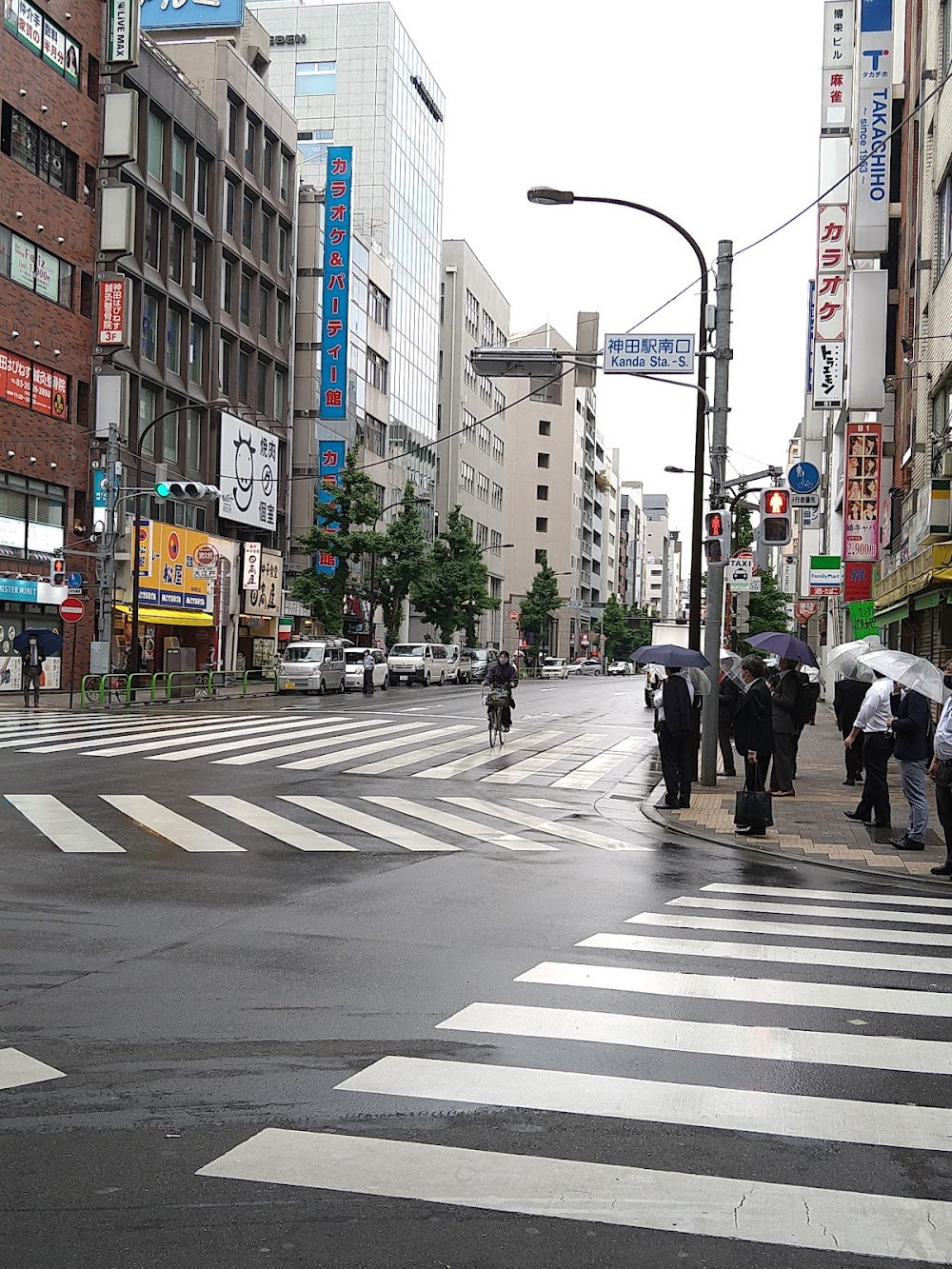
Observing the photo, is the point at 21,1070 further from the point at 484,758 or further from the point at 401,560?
the point at 401,560

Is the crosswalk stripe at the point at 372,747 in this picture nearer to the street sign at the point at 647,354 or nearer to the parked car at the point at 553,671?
the street sign at the point at 647,354

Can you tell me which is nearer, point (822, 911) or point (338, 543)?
point (822, 911)

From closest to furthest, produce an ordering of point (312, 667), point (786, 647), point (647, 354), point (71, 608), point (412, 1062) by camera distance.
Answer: point (412, 1062) → point (647, 354) → point (786, 647) → point (71, 608) → point (312, 667)

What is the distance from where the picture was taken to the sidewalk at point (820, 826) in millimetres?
12438

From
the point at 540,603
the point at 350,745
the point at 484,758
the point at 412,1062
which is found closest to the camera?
the point at 412,1062

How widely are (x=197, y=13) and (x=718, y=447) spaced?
4706 centimetres

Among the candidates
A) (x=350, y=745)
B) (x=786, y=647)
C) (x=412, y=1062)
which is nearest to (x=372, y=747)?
(x=350, y=745)

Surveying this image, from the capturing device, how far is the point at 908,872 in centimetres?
1162

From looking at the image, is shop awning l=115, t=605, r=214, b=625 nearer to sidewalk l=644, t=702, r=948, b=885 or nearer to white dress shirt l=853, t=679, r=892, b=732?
sidewalk l=644, t=702, r=948, b=885

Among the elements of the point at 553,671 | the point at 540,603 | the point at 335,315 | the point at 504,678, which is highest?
the point at 335,315

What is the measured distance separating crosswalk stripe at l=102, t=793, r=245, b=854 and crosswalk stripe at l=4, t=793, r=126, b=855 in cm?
57

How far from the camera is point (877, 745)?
14.1 metres

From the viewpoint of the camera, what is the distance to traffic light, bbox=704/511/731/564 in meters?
18.8

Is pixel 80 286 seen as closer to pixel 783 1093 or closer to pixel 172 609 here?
pixel 172 609
